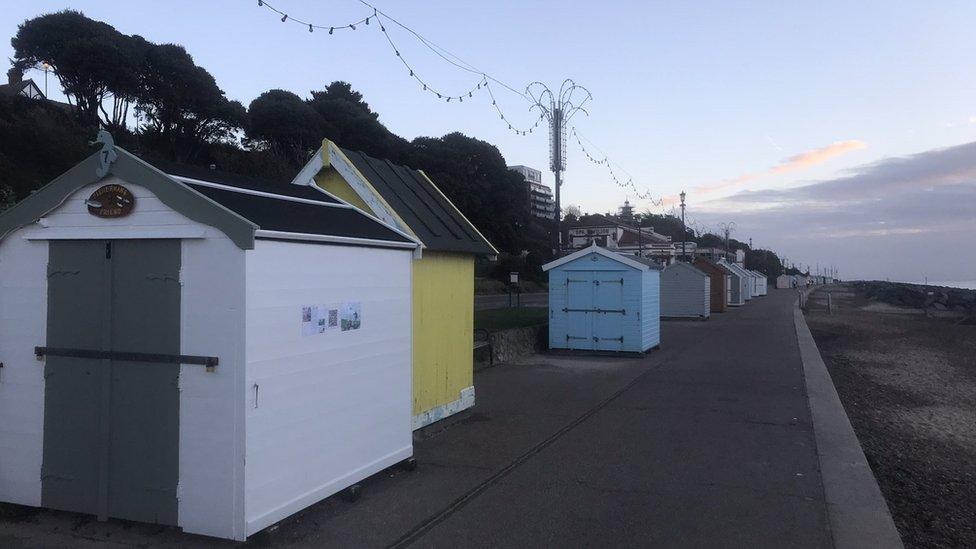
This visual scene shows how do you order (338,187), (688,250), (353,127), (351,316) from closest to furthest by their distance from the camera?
(351,316), (338,187), (353,127), (688,250)

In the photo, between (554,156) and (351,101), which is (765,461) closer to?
(554,156)

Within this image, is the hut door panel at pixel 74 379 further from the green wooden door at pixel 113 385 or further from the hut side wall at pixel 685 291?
the hut side wall at pixel 685 291

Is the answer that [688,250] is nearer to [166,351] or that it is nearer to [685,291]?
[685,291]

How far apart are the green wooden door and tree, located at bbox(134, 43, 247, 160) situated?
34126 mm

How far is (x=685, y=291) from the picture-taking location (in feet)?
112

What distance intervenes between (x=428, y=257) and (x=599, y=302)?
10078 mm

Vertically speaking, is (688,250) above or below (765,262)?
below

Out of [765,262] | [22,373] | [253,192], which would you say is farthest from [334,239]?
[765,262]

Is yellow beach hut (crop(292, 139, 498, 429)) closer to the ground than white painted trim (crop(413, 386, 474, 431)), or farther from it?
farther from it

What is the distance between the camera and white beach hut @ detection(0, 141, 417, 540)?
4.95 meters

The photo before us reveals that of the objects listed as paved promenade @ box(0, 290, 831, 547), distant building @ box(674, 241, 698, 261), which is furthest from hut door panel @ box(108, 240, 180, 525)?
distant building @ box(674, 241, 698, 261)

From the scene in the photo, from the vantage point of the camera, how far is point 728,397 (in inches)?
466

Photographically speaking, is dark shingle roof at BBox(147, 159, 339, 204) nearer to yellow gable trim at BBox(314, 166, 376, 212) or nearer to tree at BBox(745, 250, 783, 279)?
yellow gable trim at BBox(314, 166, 376, 212)

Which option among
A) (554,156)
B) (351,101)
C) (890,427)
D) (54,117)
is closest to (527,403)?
(890,427)
